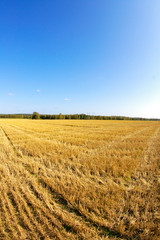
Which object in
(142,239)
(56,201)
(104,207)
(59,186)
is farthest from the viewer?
(59,186)

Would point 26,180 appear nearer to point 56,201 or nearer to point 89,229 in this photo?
point 56,201

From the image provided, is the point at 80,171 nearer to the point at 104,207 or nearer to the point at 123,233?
the point at 104,207

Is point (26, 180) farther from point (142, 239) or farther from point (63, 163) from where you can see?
point (142, 239)

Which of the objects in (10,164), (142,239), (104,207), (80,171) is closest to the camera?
(142,239)

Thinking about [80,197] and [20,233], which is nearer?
[20,233]

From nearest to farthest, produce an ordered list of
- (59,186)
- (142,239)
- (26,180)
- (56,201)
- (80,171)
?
(142,239) < (56,201) < (59,186) < (26,180) < (80,171)

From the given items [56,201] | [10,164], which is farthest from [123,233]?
[10,164]

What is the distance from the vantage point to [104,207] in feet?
8.42

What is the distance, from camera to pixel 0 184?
354cm

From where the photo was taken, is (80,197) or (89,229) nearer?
(89,229)

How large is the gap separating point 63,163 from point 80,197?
2488 mm

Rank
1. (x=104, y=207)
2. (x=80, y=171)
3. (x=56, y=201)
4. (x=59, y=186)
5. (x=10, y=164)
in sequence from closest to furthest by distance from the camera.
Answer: (x=104, y=207) → (x=56, y=201) → (x=59, y=186) → (x=80, y=171) → (x=10, y=164)

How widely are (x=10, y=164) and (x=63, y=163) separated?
265 cm

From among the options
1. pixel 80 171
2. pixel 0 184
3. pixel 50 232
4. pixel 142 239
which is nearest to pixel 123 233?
pixel 142 239
